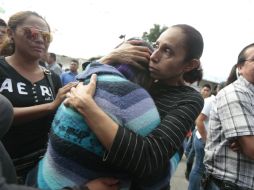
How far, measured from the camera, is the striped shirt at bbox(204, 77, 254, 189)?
2232mm

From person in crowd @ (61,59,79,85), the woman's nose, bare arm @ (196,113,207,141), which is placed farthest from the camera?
person in crowd @ (61,59,79,85)

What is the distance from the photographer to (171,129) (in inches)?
49.5

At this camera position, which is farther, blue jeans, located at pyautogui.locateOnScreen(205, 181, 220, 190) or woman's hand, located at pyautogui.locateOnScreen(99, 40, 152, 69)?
blue jeans, located at pyautogui.locateOnScreen(205, 181, 220, 190)

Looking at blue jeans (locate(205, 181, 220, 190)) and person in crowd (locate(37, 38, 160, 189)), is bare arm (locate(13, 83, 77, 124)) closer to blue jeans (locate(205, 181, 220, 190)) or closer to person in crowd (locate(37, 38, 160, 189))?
person in crowd (locate(37, 38, 160, 189))

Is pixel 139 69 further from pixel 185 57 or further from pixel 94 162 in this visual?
pixel 94 162

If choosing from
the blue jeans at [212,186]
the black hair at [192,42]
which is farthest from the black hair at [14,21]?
the blue jeans at [212,186]

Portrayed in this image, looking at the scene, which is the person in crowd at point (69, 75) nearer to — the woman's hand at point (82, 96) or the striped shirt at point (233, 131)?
the striped shirt at point (233, 131)

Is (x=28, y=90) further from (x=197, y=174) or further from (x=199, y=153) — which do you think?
(x=199, y=153)

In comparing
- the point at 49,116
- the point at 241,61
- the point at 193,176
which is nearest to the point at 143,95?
the point at 49,116

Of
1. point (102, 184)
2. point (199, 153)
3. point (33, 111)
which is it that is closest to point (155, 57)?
point (102, 184)

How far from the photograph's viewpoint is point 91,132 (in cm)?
117

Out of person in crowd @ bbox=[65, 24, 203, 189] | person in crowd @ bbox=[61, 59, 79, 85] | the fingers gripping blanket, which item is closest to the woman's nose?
person in crowd @ bbox=[65, 24, 203, 189]

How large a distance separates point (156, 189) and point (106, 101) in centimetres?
43

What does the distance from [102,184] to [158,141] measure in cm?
26
